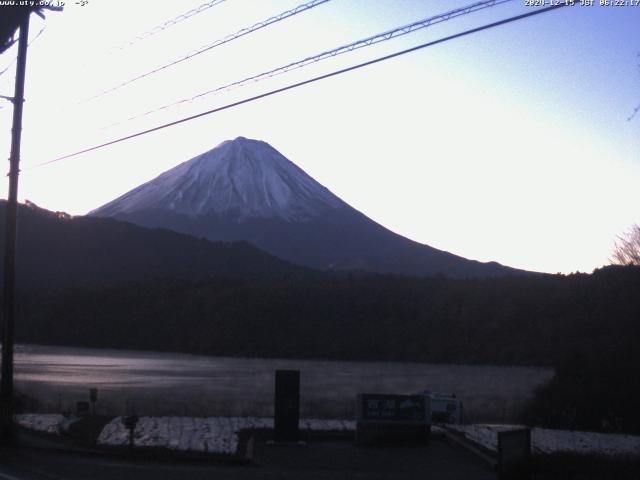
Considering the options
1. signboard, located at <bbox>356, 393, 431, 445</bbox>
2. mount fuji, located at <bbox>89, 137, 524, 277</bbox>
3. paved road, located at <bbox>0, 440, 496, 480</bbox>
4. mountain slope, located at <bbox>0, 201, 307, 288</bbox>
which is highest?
mount fuji, located at <bbox>89, 137, 524, 277</bbox>

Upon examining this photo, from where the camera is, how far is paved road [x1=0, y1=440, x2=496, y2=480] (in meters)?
16.6

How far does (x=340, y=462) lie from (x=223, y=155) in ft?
442

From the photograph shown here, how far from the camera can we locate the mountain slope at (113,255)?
8569 cm

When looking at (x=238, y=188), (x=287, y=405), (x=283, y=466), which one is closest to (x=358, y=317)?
(x=287, y=405)

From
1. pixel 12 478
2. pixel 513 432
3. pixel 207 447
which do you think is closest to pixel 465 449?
pixel 207 447

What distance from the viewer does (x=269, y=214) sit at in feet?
461

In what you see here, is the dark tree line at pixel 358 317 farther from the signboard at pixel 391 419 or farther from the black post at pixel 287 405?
the black post at pixel 287 405

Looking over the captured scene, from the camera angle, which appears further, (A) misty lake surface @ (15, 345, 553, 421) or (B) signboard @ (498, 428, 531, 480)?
(A) misty lake surface @ (15, 345, 553, 421)

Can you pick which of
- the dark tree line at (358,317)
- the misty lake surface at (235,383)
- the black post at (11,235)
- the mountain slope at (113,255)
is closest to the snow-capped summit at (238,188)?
the mountain slope at (113,255)

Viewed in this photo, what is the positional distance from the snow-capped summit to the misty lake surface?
84196 millimetres

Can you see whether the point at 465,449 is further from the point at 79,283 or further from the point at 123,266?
the point at 123,266

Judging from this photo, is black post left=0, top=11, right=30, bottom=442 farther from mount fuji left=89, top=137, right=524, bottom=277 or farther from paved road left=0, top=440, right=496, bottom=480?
mount fuji left=89, top=137, right=524, bottom=277

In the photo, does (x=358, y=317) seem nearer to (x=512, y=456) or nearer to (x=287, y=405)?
(x=287, y=405)

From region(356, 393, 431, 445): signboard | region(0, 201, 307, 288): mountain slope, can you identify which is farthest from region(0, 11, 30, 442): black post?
region(0, 201, 307, 288): mountain slope
